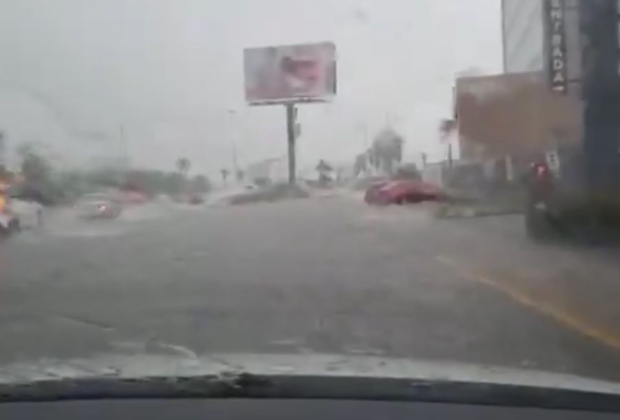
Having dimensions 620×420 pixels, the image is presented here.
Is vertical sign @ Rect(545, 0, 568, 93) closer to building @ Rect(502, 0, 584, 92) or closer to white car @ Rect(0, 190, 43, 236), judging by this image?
building @ Rect(502, 0, 584, 92)

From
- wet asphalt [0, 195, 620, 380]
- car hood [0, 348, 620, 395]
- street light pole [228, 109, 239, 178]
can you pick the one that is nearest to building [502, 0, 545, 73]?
wet asphalt [0, 195, 620, 380]

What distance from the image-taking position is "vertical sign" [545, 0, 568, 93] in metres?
9.20

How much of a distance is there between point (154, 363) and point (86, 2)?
362 centimetres

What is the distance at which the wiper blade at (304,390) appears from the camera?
13.4ft

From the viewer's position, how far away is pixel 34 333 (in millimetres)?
7402

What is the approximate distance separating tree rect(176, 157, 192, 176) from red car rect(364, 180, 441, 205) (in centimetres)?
121

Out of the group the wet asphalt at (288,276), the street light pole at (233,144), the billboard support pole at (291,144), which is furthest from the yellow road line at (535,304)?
the street light pole at (233,144)

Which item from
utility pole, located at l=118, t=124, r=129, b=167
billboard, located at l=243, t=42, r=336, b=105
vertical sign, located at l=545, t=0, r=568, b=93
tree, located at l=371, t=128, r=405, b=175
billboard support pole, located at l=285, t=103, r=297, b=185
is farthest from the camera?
vertical sign, located at l=545, t=0, r=568, b=93

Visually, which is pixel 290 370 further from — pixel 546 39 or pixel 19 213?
pixel 546 39

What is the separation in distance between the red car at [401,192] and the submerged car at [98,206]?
172cm

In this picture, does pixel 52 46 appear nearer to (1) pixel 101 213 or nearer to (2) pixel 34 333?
(1) pixel 101 213

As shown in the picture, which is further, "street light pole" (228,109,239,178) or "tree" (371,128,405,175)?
"street light pole" (228,109,239,178)

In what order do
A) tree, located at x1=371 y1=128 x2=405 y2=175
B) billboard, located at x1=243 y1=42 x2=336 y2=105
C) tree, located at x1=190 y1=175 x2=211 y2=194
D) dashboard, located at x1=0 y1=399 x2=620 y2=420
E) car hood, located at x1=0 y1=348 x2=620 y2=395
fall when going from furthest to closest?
tree, located at x1=190 y1=175 x2=211 y2=194
tree, located at x1=371 y1=128 x2=405 y2=175
billboard, located at x1=243 y1=42 x2=336 y2=105
car hood, located at x1=0 y1=348 x2=620 y2=395
dashboard, located at x1=0 y1=399 x2=620 y2=420

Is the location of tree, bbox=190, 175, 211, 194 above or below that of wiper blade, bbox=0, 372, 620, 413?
above
